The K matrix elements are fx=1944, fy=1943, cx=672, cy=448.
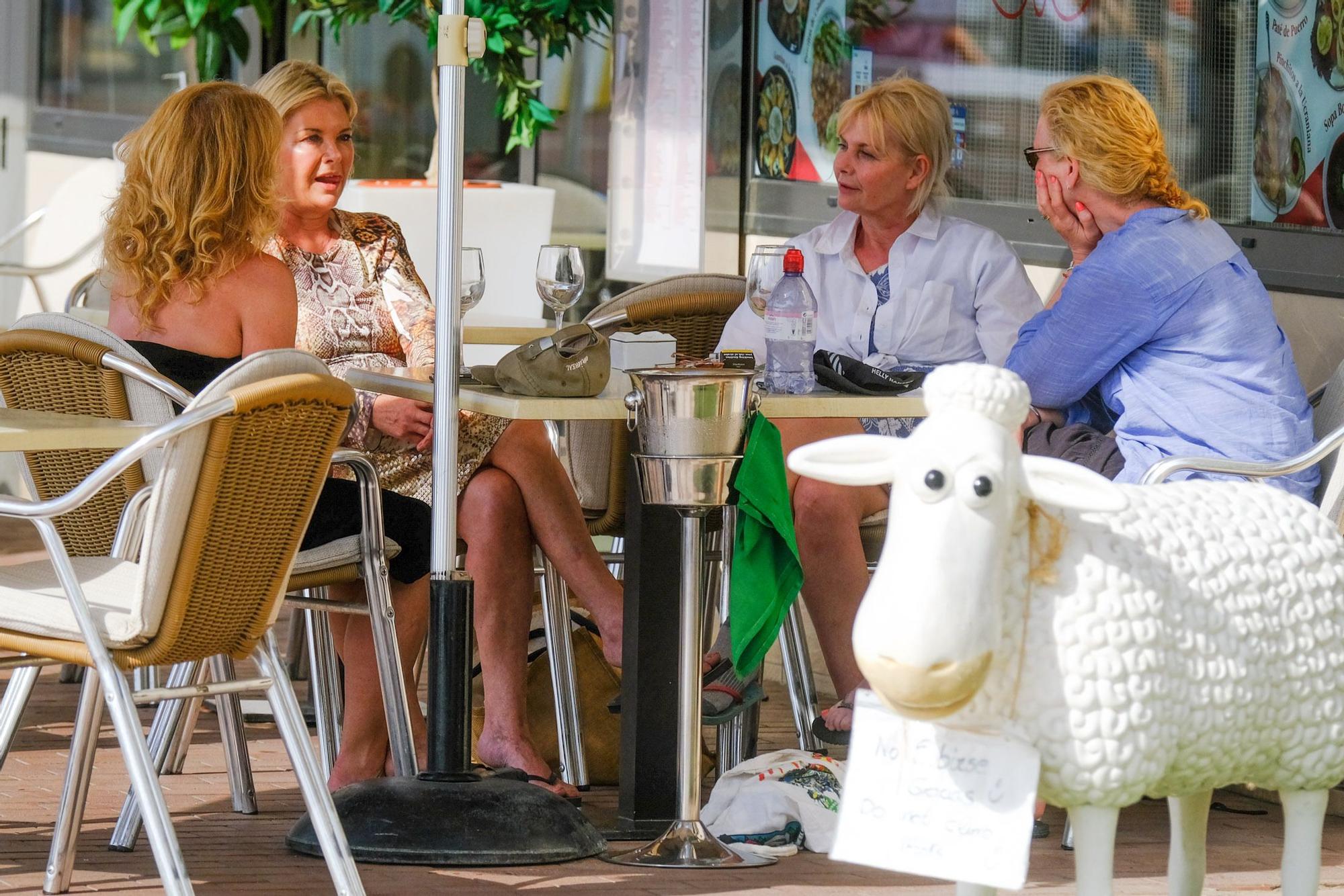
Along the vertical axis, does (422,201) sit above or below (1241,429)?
above

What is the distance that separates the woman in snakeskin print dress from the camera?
388cm

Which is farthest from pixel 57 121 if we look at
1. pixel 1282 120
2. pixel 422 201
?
pixel 1282 120

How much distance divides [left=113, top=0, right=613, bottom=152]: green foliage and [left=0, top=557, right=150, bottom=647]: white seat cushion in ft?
11.8

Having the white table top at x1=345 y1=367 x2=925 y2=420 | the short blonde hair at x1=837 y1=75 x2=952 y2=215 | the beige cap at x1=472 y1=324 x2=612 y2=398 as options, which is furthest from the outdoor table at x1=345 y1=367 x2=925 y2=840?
the short blonde hair at x1=837 y1=75 x2=952 y2=215

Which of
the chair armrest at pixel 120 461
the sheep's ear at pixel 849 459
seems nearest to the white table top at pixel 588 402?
the chair armrest at pixel 120 461

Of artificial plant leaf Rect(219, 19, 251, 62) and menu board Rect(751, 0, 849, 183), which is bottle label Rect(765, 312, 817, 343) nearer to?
menu board Rect(751, 0, 849, 183)

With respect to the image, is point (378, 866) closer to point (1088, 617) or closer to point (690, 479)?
point (690, 479)

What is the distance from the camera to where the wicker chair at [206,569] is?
9.00 ft

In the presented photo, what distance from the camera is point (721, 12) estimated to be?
614cm

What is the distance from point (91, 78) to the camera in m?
8.39

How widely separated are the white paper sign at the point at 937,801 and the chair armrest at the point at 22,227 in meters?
6.32

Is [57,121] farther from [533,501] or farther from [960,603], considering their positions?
[960,603]

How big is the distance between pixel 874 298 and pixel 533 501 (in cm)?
90

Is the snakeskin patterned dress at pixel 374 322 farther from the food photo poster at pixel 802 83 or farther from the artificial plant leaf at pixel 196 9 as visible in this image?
the artificial plant leaf at pixel 196 9
